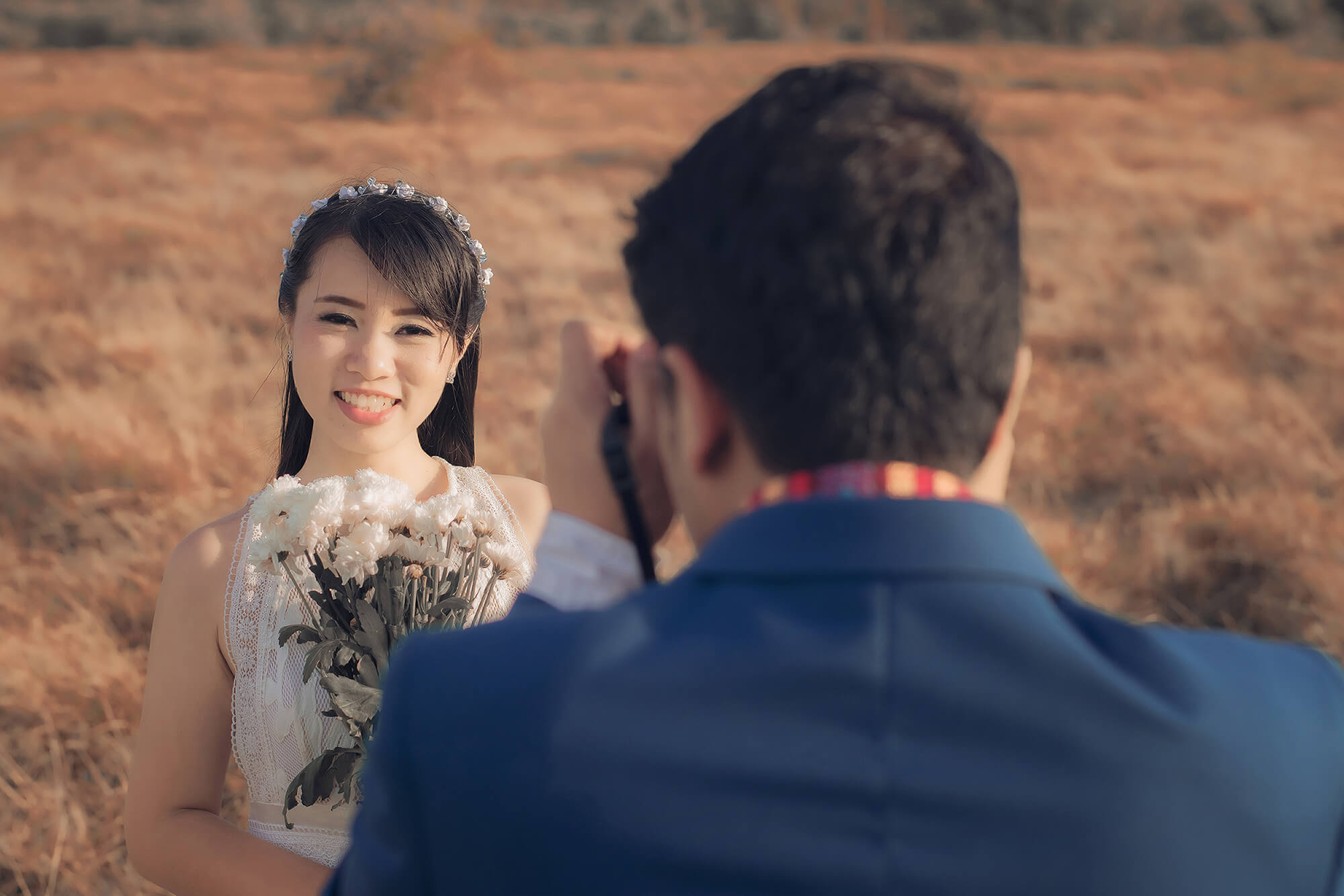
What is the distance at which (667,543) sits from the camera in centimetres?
525

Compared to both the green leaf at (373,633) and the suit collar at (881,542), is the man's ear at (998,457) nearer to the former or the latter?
the suit collar at (881,542)

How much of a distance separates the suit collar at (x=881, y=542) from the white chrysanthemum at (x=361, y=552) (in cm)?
93

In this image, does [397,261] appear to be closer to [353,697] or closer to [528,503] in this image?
[528,503]

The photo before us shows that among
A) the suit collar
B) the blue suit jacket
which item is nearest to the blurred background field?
the blue suit jacket

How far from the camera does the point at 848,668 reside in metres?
0.77

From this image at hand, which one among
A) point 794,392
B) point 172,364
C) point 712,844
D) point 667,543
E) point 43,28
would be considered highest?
point 43,28

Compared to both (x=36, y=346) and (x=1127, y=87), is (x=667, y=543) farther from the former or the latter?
(x=1127, y=87)

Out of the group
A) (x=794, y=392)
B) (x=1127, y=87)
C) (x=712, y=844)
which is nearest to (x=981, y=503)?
(x=794, y=392)

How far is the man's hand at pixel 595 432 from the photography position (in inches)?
41.6

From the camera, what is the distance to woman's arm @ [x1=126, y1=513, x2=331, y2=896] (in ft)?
5.74

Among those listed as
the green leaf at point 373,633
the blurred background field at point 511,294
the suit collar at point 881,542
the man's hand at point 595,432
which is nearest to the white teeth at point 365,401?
the green leaf at point 373,633

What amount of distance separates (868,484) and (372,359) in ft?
4.56

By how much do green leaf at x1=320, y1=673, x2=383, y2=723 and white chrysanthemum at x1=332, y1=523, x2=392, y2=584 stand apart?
0.50 ft

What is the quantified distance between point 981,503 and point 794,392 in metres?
0.17
